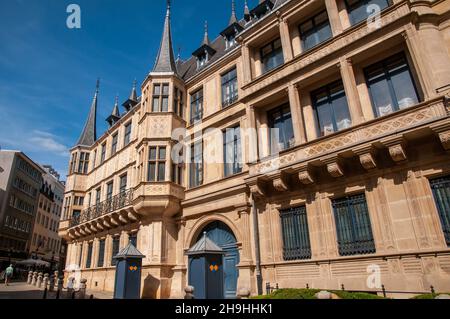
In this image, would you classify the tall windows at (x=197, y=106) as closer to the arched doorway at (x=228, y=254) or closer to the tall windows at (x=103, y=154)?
the arched doorway at (x=228, y=254)

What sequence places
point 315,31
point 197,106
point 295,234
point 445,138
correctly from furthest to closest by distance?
point 197,106 → point 315,31 → point 295,234 → point 445,138

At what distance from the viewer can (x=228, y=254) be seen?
1424cm

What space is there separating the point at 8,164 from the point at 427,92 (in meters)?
53.6

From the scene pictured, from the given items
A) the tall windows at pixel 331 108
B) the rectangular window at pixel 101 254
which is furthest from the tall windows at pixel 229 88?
the rectangular window at pixel 101 254

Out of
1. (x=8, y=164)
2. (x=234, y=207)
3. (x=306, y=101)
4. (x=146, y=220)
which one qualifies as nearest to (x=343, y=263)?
(x=234, y=207)

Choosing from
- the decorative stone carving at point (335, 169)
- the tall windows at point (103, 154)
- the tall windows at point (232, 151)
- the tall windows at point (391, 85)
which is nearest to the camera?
the tall windows at point (391, 85)

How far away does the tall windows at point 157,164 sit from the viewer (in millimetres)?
16828

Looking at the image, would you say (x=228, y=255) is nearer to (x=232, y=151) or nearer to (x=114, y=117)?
(x=232, y=151)

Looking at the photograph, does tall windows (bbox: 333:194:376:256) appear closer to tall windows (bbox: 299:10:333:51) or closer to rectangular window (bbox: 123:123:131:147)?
tall windows (bbox: 299:10:333:51)

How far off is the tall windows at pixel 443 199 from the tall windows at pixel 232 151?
26.7 feet

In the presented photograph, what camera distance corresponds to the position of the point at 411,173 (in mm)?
9414

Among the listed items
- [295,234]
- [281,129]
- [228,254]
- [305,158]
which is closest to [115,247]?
[228,254]

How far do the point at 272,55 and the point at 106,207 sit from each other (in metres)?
16.1
